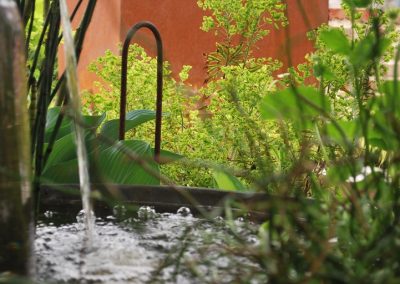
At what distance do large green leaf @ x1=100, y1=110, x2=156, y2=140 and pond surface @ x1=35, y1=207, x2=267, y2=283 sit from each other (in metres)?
0.90

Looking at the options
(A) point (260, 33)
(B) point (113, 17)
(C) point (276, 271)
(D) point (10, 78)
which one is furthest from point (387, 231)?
(B) point (113, 17)

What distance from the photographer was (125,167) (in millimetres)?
1685

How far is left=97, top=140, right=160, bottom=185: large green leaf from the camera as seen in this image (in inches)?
65.5

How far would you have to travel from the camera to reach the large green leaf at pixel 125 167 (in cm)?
166

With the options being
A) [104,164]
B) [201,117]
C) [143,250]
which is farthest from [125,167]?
[201,117]

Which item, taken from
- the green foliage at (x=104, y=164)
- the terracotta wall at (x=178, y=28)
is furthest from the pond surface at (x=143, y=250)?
the terracotta wall at (x=178, y=28)

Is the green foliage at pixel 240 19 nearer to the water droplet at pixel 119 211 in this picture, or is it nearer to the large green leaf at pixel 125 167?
the large green leaf at pixel 125 167

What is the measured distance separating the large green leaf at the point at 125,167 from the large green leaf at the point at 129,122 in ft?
0.90

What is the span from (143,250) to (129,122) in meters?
1.22

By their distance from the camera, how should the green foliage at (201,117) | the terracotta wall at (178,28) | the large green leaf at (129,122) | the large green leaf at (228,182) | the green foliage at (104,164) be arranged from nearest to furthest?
the green foliage at (104,164) < the large green leaf at (228,182) < the large green leaf at (129,122) < the green foliage at (201,117) < the terracotta wall at (178,28)

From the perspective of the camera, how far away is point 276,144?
2467mm

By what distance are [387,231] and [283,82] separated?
1871 millimetres

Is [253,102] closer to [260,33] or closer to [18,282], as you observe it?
[260,33]

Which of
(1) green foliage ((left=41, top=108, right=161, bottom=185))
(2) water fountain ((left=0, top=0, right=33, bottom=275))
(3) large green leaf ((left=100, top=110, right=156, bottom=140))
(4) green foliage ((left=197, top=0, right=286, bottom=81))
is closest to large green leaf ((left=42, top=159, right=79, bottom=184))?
Answer: (1) green foliage ((left=41, top=108, right=161, bottom=185))
